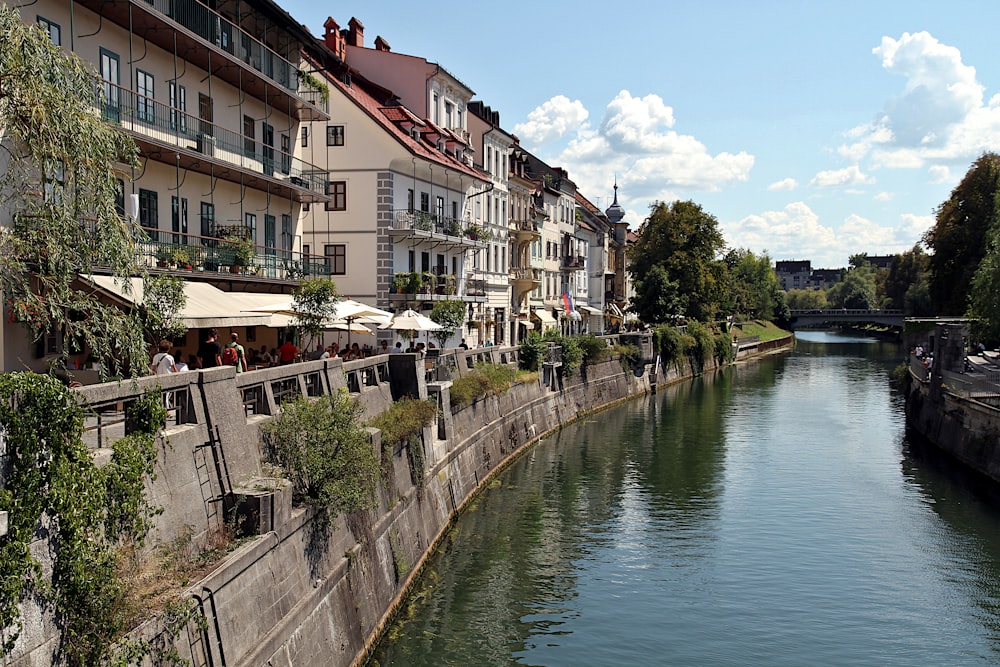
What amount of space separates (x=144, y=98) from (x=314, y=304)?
289 inches

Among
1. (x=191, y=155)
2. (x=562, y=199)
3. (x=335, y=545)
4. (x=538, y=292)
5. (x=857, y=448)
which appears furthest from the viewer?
(x=562, y=199)

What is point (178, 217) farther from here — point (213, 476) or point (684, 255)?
point (684, 255)

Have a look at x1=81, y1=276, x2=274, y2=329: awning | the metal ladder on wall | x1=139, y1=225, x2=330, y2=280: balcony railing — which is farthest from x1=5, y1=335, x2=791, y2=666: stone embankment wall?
x1=139, y1=225, x2=330, y2=280: balcony railing

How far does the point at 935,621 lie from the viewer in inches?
794

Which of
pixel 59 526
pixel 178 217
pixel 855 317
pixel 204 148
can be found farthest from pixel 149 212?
pixel 855 317

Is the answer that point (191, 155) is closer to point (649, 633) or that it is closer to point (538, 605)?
point (538, 605)

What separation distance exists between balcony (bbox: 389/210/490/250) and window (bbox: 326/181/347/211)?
241 cm

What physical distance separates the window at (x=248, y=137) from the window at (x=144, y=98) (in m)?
4.68

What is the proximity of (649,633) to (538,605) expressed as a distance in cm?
278

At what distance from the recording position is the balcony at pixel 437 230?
41969mm

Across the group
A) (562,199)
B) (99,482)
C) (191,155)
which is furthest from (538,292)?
(99,482)

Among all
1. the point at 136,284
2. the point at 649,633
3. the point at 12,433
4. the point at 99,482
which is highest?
the point at 136,284

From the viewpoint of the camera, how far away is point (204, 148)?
26969 mm

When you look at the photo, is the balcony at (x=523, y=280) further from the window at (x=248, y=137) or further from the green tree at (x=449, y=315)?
the window at (x=248, y=137)
